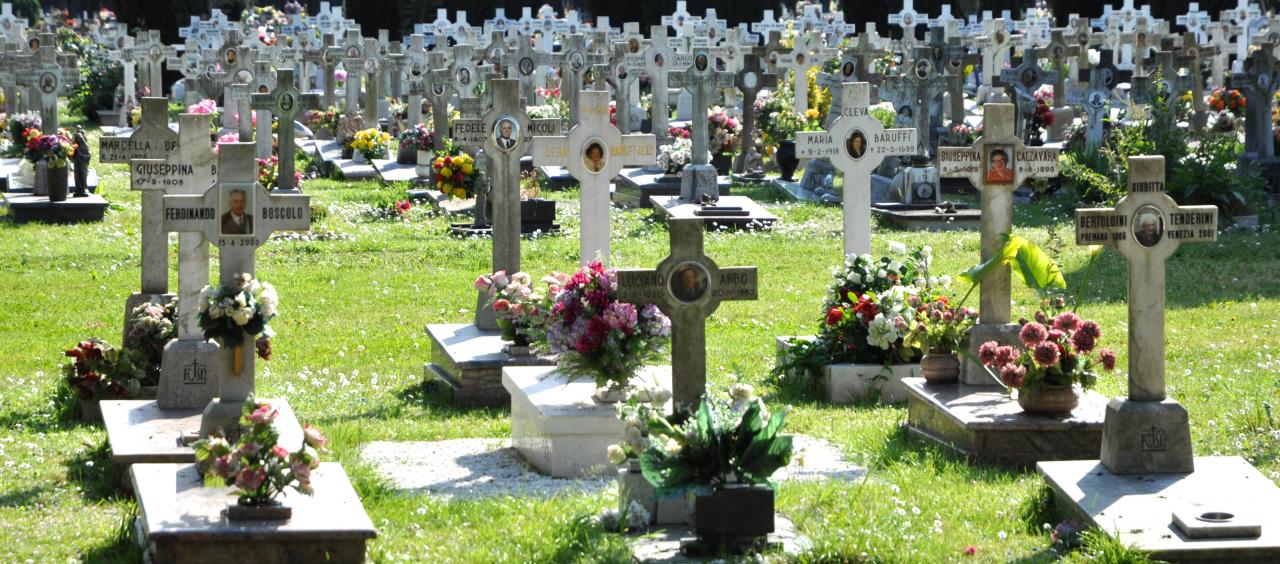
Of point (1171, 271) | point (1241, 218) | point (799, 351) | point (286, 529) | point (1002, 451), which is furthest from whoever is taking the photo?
point (1241, 218)

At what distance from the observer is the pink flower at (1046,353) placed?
8633 mm

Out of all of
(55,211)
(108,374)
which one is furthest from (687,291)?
(55,211)

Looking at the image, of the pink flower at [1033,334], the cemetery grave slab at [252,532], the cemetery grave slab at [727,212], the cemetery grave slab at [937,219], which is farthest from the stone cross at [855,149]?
the cemetery grave slab at [937,219]

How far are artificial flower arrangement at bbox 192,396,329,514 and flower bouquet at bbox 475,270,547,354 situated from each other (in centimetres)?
366

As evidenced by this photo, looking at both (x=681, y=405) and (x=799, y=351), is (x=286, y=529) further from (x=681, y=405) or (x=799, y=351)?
(x=799, y=351)

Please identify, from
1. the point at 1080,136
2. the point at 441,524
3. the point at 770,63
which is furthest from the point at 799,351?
the point at 770,63

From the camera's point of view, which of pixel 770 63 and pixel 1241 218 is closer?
pixel 1241 218

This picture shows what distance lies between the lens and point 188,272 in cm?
964

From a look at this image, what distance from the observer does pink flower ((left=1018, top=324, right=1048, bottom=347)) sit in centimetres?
873

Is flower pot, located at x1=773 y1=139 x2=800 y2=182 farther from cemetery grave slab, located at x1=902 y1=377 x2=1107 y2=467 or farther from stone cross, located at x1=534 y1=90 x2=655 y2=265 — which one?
cemetery grave slab, located at x1=902 y1=377 x2=1107 y2=467

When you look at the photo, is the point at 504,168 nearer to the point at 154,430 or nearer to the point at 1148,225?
the point at 154,430

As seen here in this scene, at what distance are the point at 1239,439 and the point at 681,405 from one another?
3.32 meters

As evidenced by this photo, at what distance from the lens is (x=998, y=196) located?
10.1 metres

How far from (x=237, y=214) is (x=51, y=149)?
1304 cm
